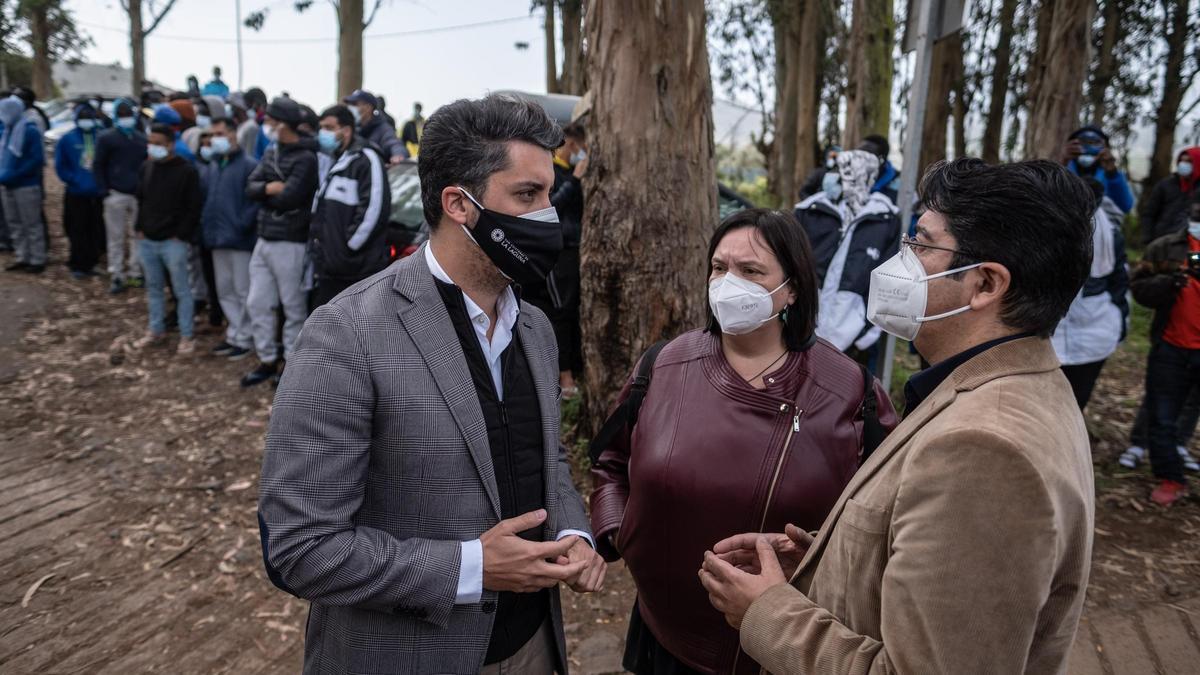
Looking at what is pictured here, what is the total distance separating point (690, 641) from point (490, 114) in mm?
1622

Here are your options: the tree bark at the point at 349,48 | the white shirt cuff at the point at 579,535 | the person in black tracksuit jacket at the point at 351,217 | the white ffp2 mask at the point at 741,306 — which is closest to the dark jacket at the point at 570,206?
the person in black tracksuit jacket at the point at 351,217

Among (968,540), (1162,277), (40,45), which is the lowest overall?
(968,540)

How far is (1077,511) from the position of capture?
1.22 m

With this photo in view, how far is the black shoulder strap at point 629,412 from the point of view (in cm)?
243

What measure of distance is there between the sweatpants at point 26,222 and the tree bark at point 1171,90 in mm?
20990

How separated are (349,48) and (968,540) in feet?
44.5

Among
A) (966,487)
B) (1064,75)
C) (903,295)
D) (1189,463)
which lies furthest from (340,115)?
(1189,463)

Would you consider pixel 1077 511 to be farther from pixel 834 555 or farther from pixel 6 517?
pixel 6 517

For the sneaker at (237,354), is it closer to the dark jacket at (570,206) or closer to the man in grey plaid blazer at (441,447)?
the dark jacket at (570,206)

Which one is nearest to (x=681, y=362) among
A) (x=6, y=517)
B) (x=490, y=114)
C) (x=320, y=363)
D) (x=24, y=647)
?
(x=490, y=114)

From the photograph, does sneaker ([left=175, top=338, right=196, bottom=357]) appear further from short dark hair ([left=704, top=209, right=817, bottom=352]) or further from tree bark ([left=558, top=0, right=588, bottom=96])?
tree bark ([left=558, top=0, right=588, bottom=96])

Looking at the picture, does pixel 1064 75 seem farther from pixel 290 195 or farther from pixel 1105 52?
pixel 1105 52

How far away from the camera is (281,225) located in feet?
20.3

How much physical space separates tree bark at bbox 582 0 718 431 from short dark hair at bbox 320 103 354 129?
9.11ft
